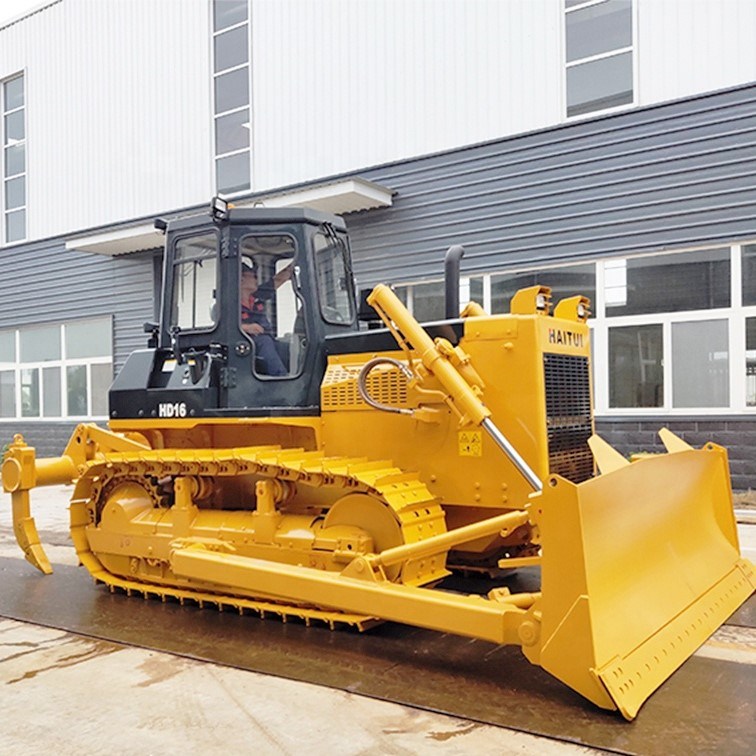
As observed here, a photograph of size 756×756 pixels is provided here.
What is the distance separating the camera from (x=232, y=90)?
15000 millimetres

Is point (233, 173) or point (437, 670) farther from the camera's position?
point (233, 173)

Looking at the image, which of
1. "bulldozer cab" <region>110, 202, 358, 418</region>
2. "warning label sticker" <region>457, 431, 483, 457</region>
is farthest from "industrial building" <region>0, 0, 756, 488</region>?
"warning label sticker" <region>457, 431, 483, 457</region>

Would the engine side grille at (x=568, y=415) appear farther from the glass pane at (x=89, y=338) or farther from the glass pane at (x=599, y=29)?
the glass pane at (x=89, y=338)

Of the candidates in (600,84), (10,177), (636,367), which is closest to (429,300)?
(636,367)

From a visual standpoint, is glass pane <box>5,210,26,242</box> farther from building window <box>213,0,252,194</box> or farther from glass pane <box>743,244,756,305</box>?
glass pane <box>743,244,756,305</box>

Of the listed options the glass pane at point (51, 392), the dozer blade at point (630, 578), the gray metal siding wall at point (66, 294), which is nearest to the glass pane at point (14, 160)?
the gray metal siding wall at point (66, 294)

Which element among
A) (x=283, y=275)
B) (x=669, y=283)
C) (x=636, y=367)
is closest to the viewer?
(x=283, y=275)

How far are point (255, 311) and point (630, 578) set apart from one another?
312cm

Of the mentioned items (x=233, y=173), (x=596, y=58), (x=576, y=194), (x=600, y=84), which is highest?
(x=596, y=58)

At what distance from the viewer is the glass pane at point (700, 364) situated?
33.4ft

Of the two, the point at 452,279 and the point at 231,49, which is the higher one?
the point at 231,49

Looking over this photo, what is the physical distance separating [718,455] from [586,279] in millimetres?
6015

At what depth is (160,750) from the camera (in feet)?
→ 11.4

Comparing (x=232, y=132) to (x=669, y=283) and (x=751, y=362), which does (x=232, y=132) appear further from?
(x=751, y=362)
